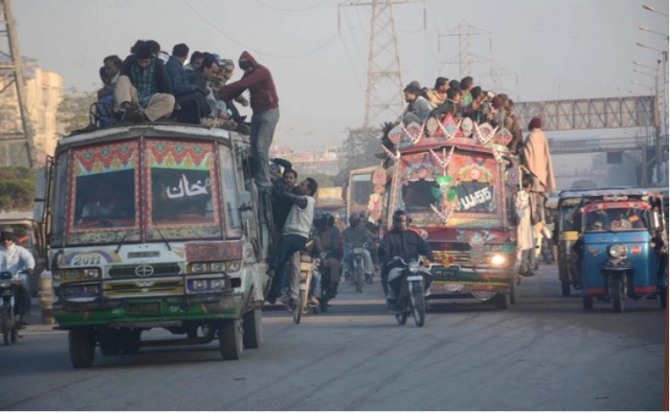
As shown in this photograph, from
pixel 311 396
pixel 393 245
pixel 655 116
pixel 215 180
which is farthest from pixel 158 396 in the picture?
Answer: pixel 655 116

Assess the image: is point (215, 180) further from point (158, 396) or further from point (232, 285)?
point (158, 396)

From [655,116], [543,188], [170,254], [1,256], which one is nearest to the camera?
[170,254]

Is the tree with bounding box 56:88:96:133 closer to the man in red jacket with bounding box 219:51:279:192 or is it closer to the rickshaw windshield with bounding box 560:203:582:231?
the rickshaw windshield with bounding box 560:203:582:231

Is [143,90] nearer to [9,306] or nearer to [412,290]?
[9,306]

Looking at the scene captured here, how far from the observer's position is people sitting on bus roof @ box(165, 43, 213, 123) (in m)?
15.0

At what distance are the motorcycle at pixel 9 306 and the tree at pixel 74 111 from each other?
17.0 m

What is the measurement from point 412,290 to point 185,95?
4912 mm

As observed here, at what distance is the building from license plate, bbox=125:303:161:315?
19.6 feet

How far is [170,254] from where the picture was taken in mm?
13594

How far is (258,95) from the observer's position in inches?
650

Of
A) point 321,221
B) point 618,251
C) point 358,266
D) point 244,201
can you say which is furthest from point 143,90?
point 358,266

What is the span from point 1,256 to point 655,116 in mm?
34900

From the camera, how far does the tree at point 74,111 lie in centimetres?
3673

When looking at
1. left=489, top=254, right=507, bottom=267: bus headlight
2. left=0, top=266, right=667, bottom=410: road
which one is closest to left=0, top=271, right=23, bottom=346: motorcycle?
left=0, top=266, right=667, bottom=410: road
